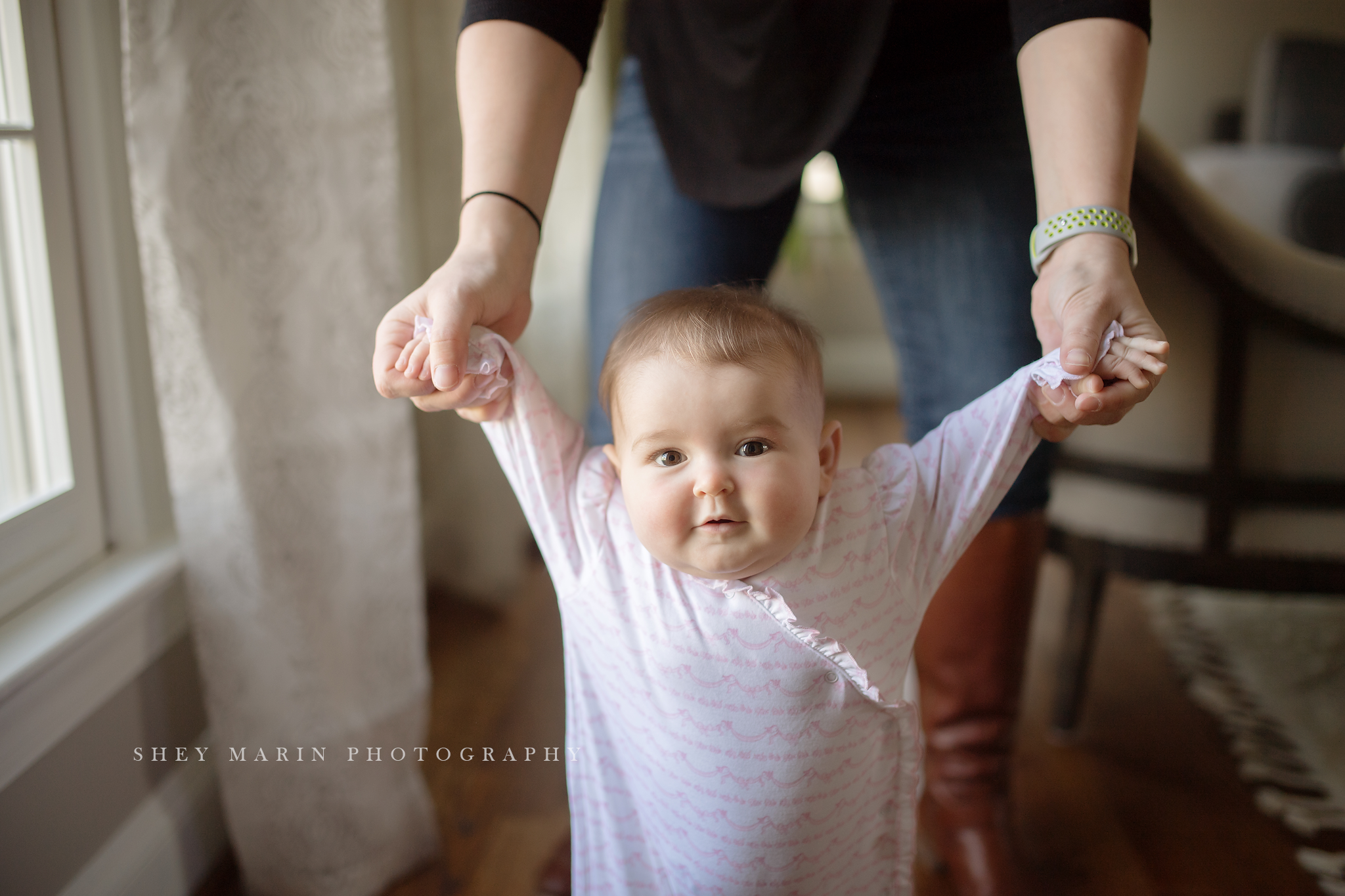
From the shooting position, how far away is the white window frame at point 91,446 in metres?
0.75

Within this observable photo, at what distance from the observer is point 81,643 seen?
77cm

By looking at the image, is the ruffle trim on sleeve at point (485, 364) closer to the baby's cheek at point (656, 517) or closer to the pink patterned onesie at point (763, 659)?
the pink patterned onesie at point (763, 659)

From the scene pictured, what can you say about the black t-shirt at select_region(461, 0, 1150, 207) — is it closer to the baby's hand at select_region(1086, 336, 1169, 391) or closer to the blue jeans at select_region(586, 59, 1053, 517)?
the blue jeans at select_region(586, 59, 1053, 517)

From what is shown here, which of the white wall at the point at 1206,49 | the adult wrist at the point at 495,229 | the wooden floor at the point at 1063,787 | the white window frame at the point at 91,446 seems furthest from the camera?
the white wall at the point at 1206,49

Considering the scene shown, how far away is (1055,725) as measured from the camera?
126 cm

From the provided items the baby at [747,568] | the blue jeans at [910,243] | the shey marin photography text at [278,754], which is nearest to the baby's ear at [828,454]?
the baby at [747,568]

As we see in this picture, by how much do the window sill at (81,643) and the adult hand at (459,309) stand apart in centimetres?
44

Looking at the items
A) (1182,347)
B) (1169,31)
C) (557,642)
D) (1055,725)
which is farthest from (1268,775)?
(1169,31)

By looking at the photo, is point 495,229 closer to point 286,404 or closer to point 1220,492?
point 286,404

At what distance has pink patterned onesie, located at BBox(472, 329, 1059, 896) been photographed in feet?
1.90

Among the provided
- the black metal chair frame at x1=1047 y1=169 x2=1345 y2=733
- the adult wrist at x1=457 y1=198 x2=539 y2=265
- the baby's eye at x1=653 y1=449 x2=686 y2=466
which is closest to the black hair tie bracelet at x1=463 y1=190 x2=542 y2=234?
the adult wrist at x1=457 y1=198 x2=539 y2=265

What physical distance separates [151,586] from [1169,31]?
3.73 m

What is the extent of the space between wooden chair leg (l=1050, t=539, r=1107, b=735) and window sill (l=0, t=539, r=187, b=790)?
1184mm

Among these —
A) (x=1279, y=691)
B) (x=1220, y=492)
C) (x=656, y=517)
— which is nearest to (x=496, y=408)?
(x=656, y=517)
